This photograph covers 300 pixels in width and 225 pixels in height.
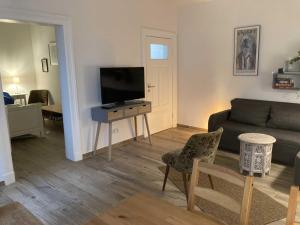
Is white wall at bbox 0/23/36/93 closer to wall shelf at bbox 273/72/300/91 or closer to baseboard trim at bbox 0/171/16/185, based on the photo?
baseboard trim at bbox 0/171/16/185

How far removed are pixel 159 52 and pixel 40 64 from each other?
380 centimetres

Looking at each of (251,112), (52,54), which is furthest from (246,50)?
(52,54)

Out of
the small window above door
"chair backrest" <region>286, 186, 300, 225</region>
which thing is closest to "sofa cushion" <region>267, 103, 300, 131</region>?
the small window above door

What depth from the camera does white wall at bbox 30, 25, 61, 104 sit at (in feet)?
21.9

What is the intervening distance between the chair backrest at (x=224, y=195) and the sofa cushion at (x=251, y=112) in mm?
3053

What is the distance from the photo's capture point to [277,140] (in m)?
3.53

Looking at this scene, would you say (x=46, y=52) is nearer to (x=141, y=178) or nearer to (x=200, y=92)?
(x=200, y=92)

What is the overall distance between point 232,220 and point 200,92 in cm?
330

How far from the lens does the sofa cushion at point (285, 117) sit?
12.5ft

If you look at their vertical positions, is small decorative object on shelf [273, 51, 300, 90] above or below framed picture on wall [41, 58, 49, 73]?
below

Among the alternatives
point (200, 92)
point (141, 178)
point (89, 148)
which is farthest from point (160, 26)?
point (141, 178)

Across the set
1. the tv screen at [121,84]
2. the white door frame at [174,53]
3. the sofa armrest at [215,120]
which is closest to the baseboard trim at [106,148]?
the tv screen at [121,84]

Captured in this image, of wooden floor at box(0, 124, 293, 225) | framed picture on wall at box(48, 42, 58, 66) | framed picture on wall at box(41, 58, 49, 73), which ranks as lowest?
wooden floor at box(0, 124, 293, 225)

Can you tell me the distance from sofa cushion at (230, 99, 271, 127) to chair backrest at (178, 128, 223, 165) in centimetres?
188
